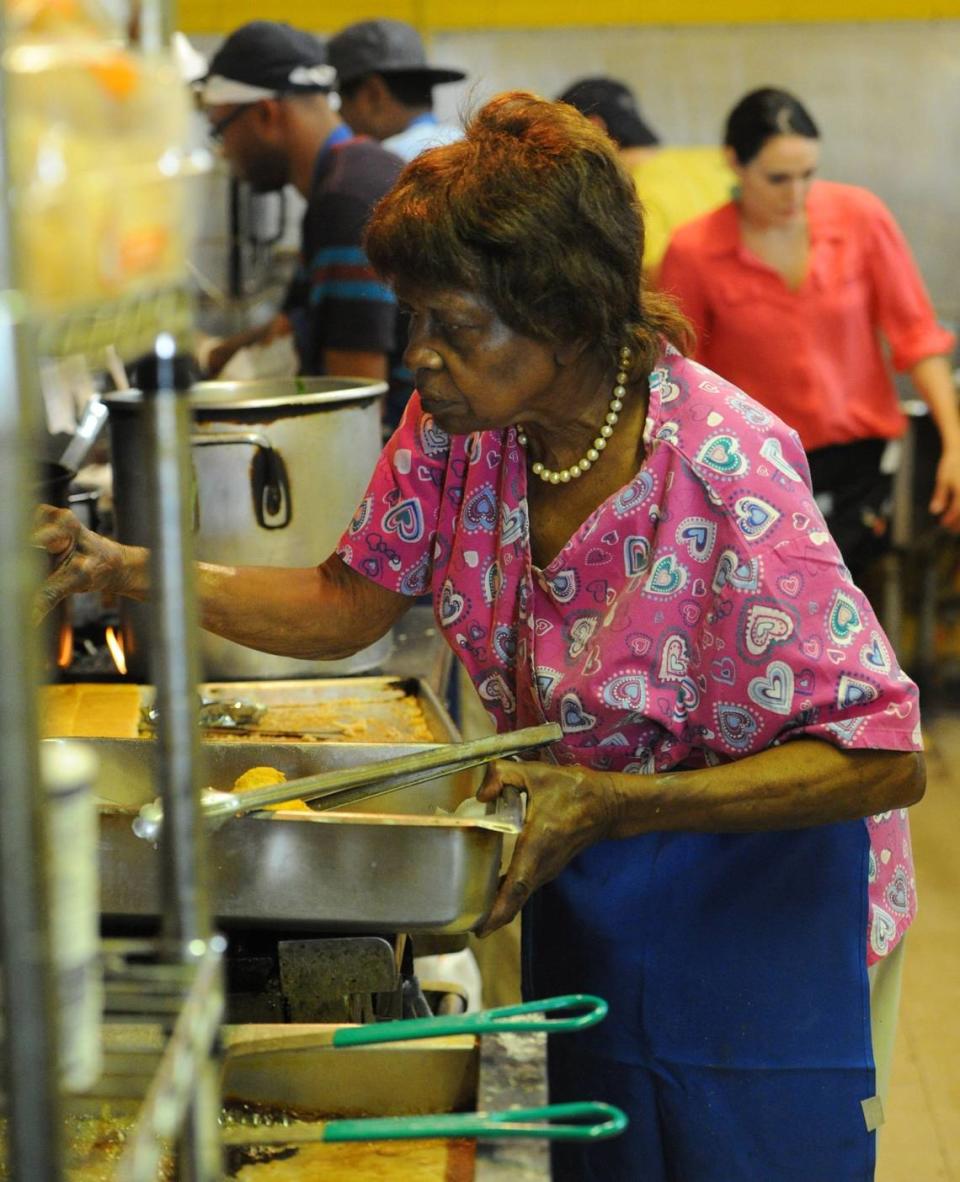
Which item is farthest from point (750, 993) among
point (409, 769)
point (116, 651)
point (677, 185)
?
point (677, 185)

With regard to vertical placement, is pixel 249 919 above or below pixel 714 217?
below

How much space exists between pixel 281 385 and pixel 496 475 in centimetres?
105

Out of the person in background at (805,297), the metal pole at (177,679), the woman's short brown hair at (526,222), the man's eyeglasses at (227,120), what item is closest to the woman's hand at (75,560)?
the woman's short brown hair at (526,222)

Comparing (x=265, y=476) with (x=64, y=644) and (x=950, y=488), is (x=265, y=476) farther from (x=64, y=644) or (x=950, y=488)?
(x=950, y=488)

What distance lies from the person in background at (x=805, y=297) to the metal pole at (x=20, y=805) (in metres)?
3.47

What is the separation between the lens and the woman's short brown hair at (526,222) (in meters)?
1.55

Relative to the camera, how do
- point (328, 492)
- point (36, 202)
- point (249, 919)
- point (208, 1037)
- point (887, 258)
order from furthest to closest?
1. point (887, 258)
2. point (328, 492)
3. point (249, 919)
4. point (208, 1037)
5. point (36, 202)

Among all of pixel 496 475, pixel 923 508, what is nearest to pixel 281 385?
pixel 496 475

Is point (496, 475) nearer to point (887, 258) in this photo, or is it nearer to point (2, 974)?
point (2, 974)

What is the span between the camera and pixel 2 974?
64cm

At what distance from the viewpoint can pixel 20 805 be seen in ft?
2.06

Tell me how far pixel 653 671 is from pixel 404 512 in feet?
1.34

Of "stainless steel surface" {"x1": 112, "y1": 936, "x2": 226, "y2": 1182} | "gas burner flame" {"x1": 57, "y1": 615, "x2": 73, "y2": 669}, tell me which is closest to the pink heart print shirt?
"gas burner flame" {"x1": 57, "y1": 615, "x2": 73, "y2": 669}

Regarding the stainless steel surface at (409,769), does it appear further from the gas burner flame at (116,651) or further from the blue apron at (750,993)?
the gas burner flame at (116,651)
